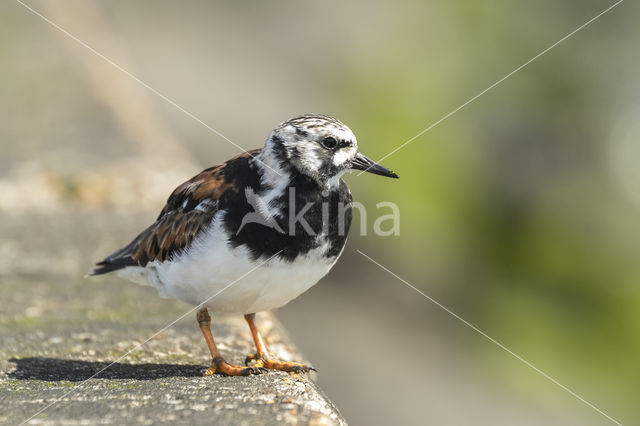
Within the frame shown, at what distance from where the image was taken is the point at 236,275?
9.22 feet

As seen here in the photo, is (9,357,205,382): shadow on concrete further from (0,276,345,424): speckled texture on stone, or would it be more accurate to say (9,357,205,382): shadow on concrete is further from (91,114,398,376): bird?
(91,114,398,376): bird

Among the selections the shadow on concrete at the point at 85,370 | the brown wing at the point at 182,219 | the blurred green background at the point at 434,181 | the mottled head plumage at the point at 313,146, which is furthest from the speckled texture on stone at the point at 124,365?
the mottled head plumage at the point at 313,146

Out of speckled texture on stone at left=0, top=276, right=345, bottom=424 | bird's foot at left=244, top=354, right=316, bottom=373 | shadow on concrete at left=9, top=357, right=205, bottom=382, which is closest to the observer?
speckled texture on stone at left=0, top=276, right=345, bottom=424

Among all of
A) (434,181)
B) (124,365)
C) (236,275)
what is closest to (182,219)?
(236,275)

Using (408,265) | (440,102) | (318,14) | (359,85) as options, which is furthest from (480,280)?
(318,14)

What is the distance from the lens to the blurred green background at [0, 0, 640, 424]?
5246 mm

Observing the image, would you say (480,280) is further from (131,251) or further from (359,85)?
(131,251)

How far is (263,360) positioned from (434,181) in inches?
180

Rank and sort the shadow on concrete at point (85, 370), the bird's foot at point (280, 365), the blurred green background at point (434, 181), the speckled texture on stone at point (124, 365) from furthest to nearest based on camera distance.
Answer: the blurred green background at point (434, 181), the bird's foot at point (280, 365), the shadow on concrete at point (85, 370), the speckled texture on stone at point (124, 365)

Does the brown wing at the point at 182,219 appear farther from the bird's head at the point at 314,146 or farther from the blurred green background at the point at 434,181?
the blurred green background at the point at 434,181

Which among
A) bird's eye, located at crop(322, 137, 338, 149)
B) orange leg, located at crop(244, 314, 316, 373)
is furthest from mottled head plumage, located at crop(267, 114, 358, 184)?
orange leg, located at crop(244, 314, 316, 373)

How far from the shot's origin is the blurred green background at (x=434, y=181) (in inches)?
207

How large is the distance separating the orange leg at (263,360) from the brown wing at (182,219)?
0.47 m

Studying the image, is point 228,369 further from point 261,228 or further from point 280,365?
point 261,228
